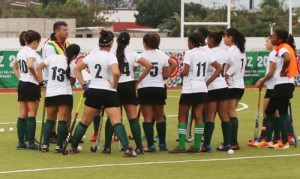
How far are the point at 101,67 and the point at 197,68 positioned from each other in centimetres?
172

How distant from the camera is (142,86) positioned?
51.4ft

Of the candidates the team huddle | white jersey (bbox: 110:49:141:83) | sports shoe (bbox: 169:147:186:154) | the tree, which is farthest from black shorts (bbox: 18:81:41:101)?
the tree

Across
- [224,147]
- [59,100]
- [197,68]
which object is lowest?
[224,147]

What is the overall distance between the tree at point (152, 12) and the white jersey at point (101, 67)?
304ft

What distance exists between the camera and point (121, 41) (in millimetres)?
15312

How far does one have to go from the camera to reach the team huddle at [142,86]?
14930 millimetres

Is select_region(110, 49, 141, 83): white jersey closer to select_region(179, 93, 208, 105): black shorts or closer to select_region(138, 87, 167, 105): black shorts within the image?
select_region(138, 87, 167, 105): black shorts

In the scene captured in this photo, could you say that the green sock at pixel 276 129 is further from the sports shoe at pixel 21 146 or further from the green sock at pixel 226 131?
the sports shoe at pixel 21 146

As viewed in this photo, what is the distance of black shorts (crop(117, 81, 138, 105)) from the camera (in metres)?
15.4

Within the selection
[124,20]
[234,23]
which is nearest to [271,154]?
[234,23]

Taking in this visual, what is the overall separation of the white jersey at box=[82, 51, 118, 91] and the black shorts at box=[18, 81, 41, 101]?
70.8 inches

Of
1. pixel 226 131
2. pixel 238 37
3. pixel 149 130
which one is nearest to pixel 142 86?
pixel 149 130

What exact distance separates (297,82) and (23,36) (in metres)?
23.2

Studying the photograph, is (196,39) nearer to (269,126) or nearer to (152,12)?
(269,126)
